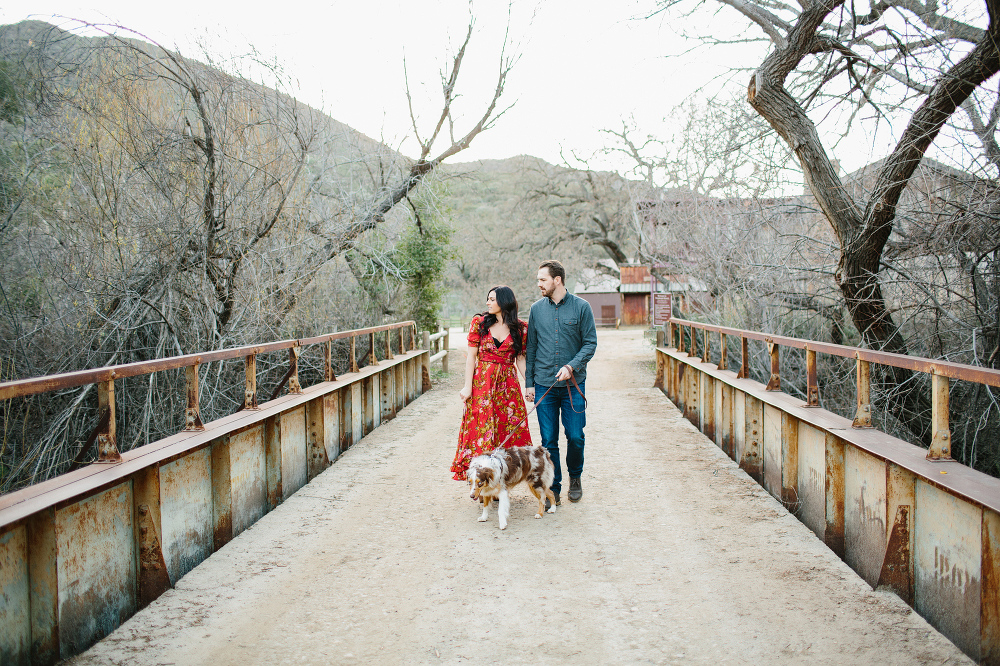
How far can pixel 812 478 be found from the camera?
525cm

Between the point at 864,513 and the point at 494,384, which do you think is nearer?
the point at 864,513

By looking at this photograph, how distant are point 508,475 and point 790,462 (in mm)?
2352

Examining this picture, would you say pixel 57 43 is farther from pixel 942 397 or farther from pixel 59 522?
pixel 942 397

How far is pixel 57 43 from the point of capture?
851cm

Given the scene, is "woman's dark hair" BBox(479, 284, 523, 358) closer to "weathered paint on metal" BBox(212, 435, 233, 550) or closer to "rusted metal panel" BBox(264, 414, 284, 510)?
"rusted metal panel" BBox(264, 414, 284, 510)

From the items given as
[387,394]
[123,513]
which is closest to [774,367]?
[123,513]

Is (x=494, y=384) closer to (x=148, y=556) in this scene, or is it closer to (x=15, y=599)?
(x=148, y=556)

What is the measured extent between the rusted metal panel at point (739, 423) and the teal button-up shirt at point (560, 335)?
2.47 metres

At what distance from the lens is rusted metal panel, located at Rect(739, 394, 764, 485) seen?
264 inches

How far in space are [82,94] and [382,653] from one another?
8.08 metres

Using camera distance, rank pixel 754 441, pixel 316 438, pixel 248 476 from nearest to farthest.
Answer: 1. pixel 248 476
2. pixel 754 441
3. pixel 316 438

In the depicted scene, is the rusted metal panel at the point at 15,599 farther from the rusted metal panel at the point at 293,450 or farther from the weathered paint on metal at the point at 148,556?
the rusted metal panel at the point at 293,450

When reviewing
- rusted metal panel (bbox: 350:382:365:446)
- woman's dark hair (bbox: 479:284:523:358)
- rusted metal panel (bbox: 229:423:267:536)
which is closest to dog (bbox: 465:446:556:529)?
woman's dark hair (bbox: 479:284:523:358)

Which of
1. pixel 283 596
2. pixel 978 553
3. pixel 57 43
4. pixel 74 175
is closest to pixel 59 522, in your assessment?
A: pixel 283 596
